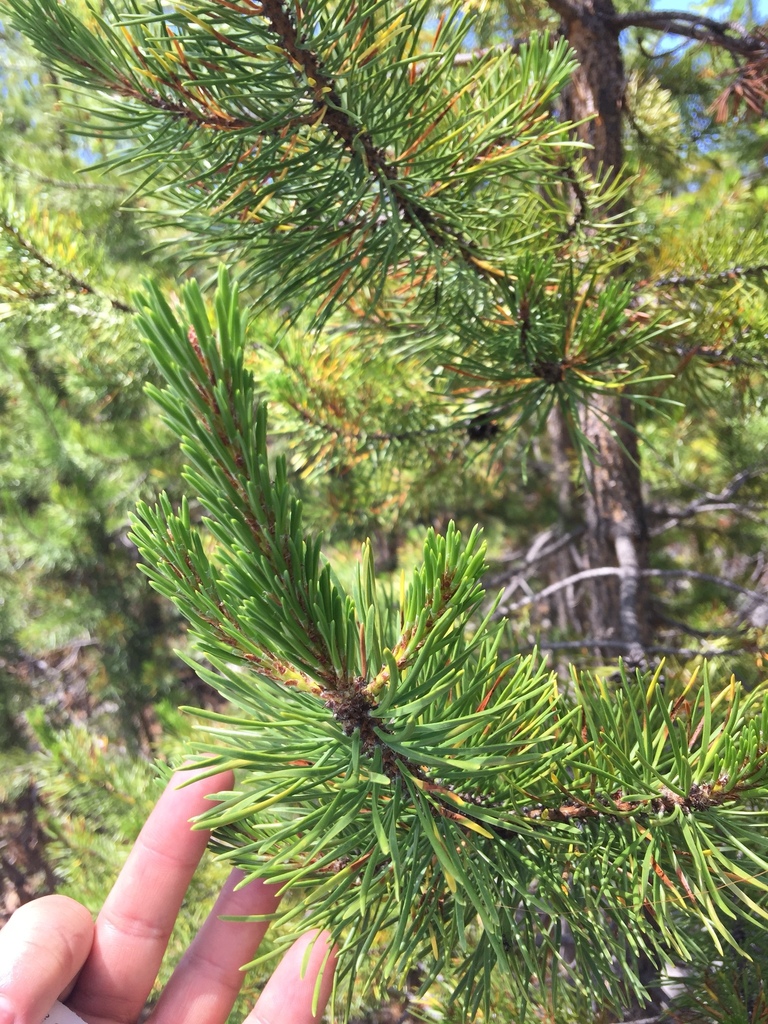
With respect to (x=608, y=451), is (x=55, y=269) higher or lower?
higher

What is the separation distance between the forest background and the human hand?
0.36m

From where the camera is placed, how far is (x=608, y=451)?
104 centimetres

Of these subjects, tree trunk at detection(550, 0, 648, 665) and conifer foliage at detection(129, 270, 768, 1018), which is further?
tree trunk at detection(550, 0, 648, 665)

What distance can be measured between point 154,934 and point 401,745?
18.9 inches

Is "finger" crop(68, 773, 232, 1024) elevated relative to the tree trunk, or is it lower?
lower

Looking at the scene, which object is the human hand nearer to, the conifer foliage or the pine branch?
the conifer foliage

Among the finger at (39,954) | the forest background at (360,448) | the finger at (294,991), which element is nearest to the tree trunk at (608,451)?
the forest background at (360,448)

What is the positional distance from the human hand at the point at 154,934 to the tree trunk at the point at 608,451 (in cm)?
56

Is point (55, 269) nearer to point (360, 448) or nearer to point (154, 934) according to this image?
point (360, 448)

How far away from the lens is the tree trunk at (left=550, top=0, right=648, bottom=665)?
0.88 metres

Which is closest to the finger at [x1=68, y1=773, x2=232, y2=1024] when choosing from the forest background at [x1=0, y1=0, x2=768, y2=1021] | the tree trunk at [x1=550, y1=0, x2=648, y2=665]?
the forest background at [x1=0, y1=0, x2=768, y2=1021]

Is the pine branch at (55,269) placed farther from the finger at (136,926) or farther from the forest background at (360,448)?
the finger at (136,926)

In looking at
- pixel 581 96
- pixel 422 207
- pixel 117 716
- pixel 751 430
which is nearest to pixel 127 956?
pixel 422 207

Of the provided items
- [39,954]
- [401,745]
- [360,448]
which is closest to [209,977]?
[39,954]
